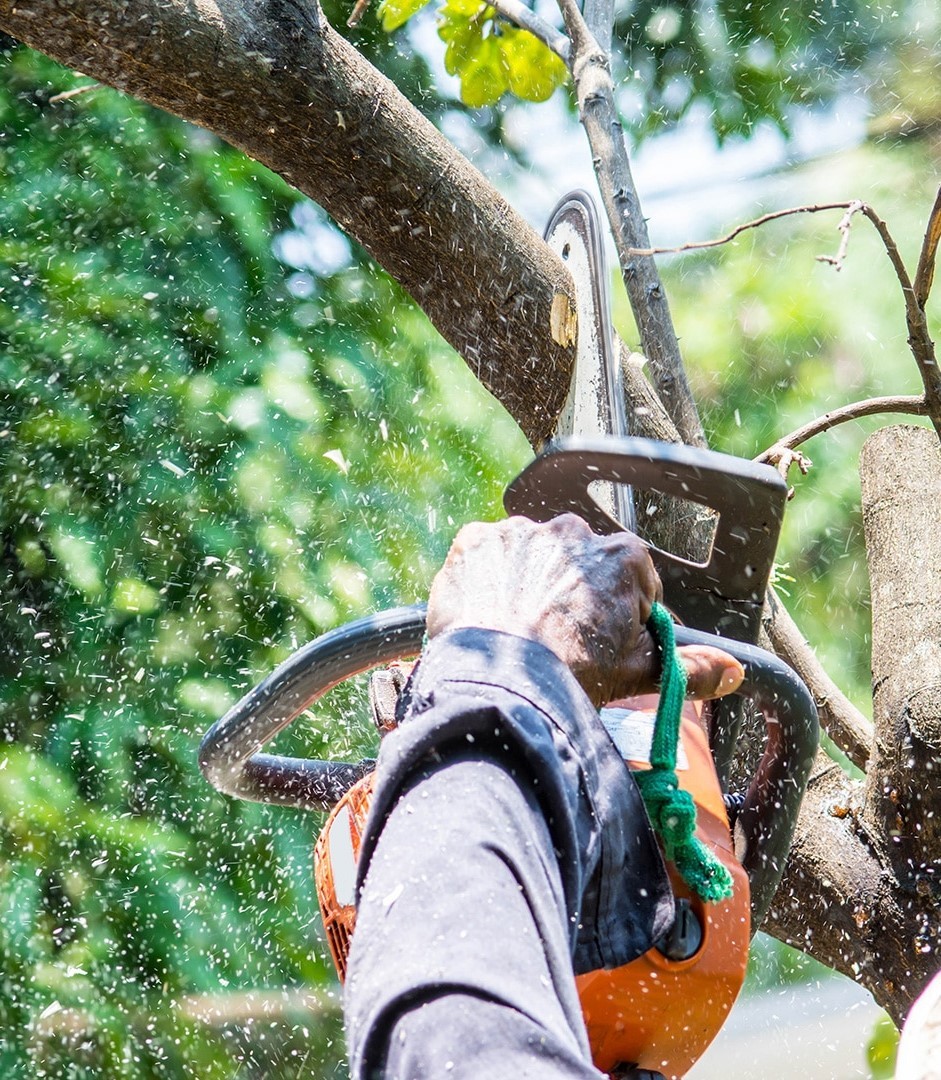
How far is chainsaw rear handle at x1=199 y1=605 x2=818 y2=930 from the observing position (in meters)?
0.84

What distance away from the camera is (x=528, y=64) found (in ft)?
9.45

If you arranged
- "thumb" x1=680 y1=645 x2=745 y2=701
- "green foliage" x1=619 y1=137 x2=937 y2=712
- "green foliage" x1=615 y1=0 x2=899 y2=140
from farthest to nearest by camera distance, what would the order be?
"green foliage" x1=619 y1=137 x2=937 y2=712
"green foliage" x1=615 y1=0 x2=899 y2=140
"thumb" x1=680 y1=645 x2=745 y2=701

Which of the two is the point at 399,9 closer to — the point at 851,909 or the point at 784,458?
the point at 784,458

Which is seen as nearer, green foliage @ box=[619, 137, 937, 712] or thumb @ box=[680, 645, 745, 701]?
thumb @ box=[680, 645, 745, 701]

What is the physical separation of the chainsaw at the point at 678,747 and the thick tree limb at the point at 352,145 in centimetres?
74

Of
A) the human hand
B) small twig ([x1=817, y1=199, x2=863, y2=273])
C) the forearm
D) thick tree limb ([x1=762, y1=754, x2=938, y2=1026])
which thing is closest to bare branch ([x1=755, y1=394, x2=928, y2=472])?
small twig ([x1=817, y1=199, x2=863, y2=273])

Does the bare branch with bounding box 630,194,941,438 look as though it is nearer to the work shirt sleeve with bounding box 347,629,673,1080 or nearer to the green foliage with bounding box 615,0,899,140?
the work shirt sleeve with bounding box 347,629,673,1080

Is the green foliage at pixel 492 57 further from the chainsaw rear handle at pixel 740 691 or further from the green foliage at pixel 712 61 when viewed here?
the green foliage at pixel 712 61

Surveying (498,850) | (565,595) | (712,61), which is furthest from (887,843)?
(712,61)

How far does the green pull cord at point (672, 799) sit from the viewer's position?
70cm

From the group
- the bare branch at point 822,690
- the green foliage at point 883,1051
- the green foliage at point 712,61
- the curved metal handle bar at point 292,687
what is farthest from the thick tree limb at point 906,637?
the green foliage at point 712,61

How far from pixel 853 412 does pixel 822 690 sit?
0.48 m

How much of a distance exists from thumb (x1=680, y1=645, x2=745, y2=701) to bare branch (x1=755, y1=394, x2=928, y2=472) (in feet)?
3.18

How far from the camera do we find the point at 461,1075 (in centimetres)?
40
